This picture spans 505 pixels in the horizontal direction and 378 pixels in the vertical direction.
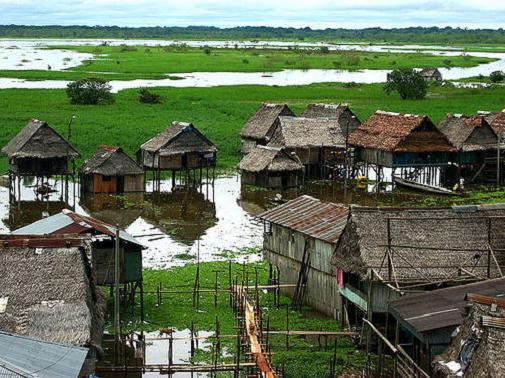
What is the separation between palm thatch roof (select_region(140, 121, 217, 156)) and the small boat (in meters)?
9.28

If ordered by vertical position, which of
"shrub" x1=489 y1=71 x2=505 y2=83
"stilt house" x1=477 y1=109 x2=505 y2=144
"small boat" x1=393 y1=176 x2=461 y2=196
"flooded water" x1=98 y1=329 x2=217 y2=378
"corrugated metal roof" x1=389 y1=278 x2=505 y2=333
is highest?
"shrub" x1=489 y1=71 x2=505 y2=83

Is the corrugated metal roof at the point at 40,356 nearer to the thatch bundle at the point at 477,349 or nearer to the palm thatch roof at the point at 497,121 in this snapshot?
the thatch bundle at the point at 477,349

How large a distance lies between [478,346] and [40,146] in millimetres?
33118

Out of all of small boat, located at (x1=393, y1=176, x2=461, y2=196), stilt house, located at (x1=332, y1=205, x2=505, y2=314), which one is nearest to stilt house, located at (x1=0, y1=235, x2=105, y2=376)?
stilt house, located at (x1=332, y1=205, x2=505, y2=314)

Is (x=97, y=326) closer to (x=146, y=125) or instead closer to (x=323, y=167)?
(x=323, y=167)

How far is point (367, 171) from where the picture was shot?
54.8 metres

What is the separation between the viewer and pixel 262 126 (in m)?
58.2

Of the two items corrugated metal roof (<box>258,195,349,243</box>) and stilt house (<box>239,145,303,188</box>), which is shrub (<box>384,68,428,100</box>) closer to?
stilt house (<box>239,145,303,188</box>)

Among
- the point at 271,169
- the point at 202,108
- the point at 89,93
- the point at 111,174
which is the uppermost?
the point at 89,93

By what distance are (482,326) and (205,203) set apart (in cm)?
3022

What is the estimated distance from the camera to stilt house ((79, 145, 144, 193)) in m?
46.9

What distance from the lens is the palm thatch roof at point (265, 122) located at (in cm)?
5720

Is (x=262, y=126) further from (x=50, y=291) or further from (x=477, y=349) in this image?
(x=477, y=349)

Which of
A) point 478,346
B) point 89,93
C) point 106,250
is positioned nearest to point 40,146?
point 106,250
